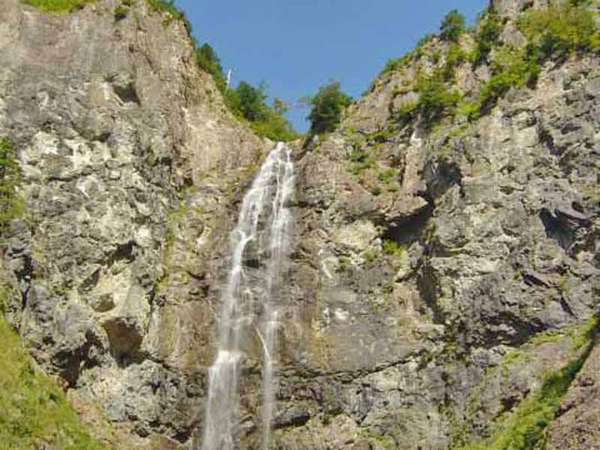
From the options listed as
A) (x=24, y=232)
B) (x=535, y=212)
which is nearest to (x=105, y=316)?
(x=24, y=232)

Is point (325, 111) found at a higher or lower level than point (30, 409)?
higher

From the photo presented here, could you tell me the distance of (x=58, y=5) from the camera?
1320 inches

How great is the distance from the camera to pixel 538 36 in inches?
1225

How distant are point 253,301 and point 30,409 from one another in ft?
29.3

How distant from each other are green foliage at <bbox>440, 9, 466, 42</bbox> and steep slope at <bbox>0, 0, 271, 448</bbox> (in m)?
10.6

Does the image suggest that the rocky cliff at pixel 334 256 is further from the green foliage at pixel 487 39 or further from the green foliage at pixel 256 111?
the green foliage at pixel 256 111

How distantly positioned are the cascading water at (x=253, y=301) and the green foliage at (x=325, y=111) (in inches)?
104

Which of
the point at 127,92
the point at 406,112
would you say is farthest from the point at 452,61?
the point at 127,92

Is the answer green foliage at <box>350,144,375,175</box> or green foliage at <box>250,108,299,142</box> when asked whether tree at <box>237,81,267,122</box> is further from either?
green foliage at <box>350,144,375,175</box>

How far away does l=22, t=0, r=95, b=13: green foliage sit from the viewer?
33000 mm

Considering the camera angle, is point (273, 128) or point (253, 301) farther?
point (273, 128)

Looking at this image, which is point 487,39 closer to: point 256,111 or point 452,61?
point 452,61

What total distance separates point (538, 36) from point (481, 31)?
3361mm

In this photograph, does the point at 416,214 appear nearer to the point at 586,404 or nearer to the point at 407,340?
the point at 407,340
